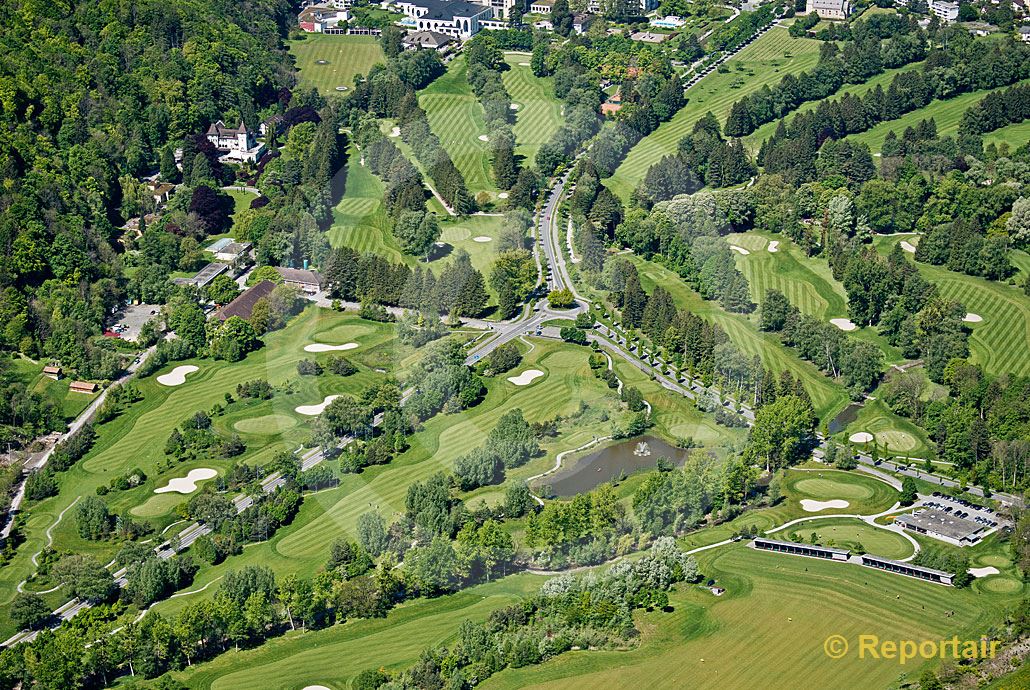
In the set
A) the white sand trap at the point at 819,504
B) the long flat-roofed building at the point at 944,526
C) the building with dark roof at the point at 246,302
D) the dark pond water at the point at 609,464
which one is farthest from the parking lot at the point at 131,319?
the long flat-roofed building at the point at 944,526

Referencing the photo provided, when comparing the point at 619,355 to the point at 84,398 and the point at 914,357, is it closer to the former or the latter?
the point at 914,357

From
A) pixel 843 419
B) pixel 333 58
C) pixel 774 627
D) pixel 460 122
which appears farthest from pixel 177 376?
pixel 333 58

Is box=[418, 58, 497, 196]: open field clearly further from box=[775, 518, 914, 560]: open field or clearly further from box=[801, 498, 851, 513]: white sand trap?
box=[775, 518, 914, 560]: open field

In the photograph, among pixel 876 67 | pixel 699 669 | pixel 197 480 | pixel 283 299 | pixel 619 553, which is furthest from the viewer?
pixel 876 67

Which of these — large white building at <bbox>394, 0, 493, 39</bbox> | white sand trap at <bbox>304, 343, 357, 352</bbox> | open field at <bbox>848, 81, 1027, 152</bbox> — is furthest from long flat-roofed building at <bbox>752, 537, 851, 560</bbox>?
large white building at <bbox>394, 0, 493, 39</bbox>

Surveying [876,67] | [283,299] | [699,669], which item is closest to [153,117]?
[283,299]

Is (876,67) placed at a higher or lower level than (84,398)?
higher

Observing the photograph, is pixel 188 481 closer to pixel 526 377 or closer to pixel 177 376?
pixel 177 376
